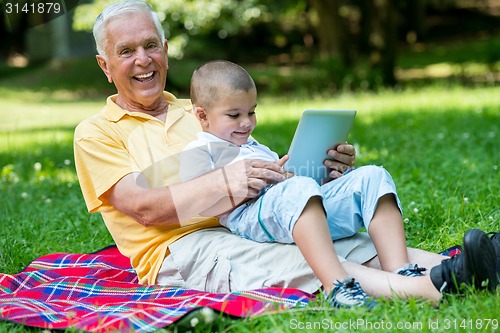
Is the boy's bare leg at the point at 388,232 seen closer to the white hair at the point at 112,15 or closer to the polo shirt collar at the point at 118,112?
the polo shirt collar at the point at 118,112

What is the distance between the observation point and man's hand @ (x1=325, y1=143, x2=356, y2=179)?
3.43m

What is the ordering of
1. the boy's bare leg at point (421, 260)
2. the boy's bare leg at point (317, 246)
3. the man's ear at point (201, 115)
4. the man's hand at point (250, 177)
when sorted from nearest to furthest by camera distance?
the boy's bare leg at point (317, 246)
the man's hand at point (250, 177)
the boy's bare leg at point (421, 260)
the man's ear at point (201, 115)

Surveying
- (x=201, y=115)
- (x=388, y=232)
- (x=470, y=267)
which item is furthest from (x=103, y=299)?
(x=470, y=267)

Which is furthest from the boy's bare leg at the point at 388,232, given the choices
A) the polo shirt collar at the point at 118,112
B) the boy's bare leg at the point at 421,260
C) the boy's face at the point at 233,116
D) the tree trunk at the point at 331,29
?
the tree trunk at the point at 331,29

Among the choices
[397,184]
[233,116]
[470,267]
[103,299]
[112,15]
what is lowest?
[397,184]

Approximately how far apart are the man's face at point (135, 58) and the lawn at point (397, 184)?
3.88ft

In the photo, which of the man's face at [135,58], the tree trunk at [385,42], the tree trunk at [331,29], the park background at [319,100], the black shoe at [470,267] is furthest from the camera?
the tree trunk at [331,29]

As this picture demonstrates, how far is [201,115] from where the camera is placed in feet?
11.2

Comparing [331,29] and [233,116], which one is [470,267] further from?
[331,29]

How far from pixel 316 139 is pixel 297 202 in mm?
403

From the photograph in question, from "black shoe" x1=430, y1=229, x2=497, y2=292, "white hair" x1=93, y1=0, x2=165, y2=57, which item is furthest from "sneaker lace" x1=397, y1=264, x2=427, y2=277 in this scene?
"white hair" x1=93, y1=0, x2=165, y2=57

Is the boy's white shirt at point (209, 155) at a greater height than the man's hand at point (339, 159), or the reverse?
the boy's white shirt at point (209, 155)

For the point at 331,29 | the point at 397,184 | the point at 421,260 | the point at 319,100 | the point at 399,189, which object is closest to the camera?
the point at 421,260

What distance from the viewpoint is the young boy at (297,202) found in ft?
9.82
